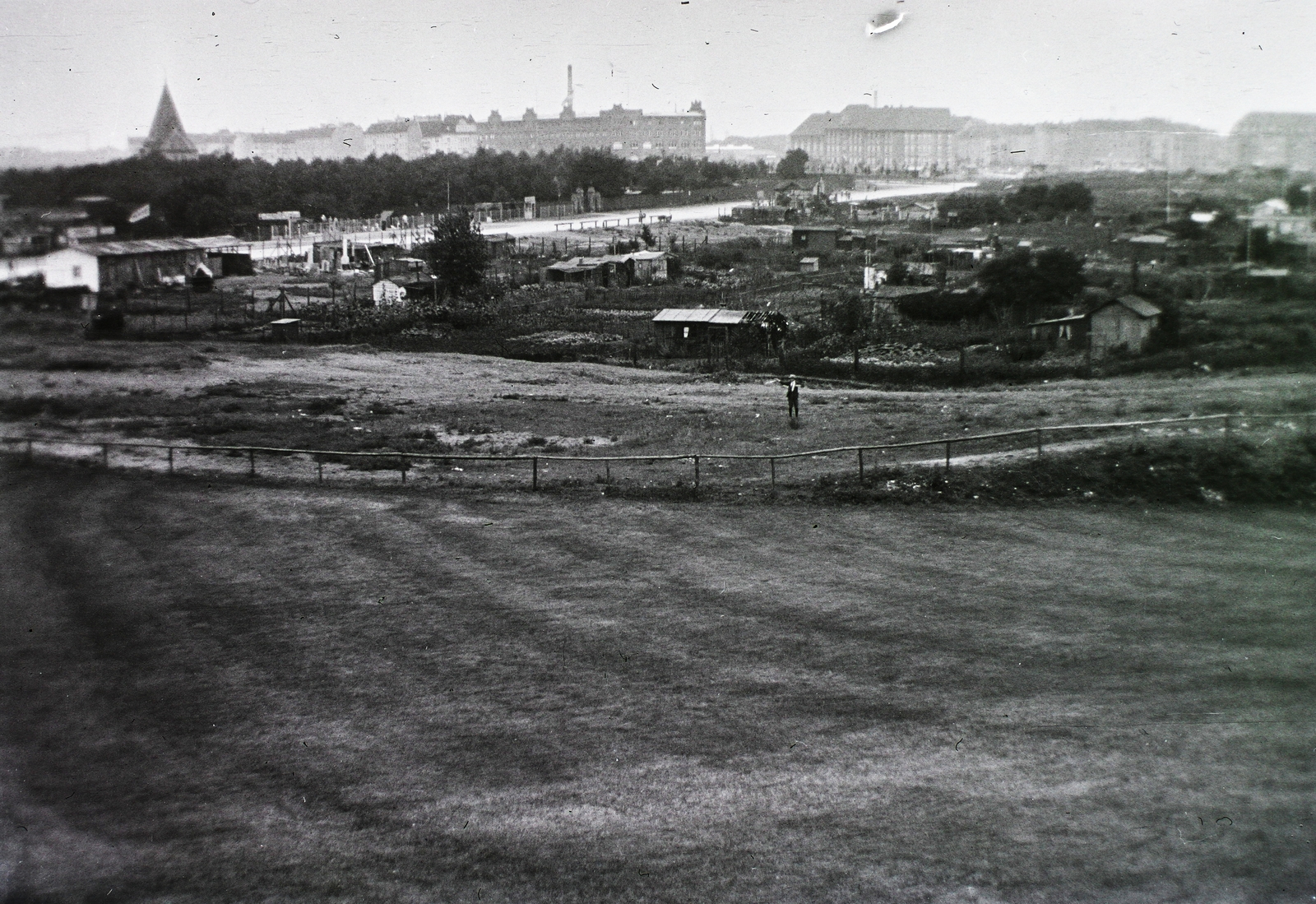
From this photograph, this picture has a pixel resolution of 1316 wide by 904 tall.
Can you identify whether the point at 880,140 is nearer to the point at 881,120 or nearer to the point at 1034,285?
the point at 881,120

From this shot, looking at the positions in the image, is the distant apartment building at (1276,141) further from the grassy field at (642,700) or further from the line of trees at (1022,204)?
the grassy field at (642,700)

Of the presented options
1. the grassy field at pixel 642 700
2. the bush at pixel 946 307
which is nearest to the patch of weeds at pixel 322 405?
the grassy field at pixel 642 700

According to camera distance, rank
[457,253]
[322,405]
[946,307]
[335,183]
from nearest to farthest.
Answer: [322,405] < [946,307] < [335,183] < [457,253]

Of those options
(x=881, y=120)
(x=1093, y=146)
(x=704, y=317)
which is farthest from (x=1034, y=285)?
(x=704, y=317)

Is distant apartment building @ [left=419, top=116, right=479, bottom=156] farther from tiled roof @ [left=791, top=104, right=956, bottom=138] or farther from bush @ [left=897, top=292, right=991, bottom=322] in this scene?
bush @ [left=897, top=292, right=991, bottom=322]

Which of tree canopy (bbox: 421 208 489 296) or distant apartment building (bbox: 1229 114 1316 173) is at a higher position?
distant apartment building (bbox: 1229 114 1316 173)

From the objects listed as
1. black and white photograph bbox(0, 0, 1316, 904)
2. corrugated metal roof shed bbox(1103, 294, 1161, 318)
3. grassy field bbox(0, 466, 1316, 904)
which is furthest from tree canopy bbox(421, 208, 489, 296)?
corrugated metal roof shed bbox(1103, 294, 1161, 318)

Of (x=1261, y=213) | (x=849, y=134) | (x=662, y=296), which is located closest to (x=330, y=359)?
(x=662, y=296)
